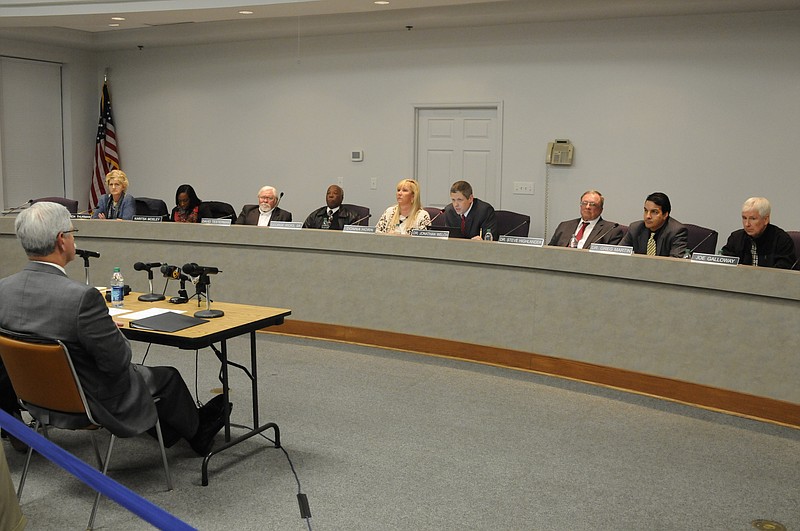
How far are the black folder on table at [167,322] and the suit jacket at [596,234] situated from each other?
3057 millimetres

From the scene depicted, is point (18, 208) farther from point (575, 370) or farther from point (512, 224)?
point (575, 370)

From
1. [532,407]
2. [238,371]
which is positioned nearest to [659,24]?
[532,407]

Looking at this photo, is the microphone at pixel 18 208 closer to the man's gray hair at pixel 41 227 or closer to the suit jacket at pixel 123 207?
the suit jacket at pixel 123 207

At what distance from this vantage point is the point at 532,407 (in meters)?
4.58

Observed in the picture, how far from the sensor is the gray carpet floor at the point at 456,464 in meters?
3.20

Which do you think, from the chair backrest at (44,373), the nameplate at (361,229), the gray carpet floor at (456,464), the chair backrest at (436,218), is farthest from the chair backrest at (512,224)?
the chair backrest at (44,373)

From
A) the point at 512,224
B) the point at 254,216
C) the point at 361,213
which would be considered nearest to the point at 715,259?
the point at 512,224

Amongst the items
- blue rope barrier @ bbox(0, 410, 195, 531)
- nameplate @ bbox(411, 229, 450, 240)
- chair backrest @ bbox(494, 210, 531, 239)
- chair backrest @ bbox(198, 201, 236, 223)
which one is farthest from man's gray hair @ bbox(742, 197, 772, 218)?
blue rope barrier @ bbox(0, 410, 195, 531)

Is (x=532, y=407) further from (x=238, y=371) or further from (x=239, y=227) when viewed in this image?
(x=239, y=227)

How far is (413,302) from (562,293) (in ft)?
3.69

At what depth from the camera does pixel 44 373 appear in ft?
9.53

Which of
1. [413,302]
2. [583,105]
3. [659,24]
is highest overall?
[659,24]

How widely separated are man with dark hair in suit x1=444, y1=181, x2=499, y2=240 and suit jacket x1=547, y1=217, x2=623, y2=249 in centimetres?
53

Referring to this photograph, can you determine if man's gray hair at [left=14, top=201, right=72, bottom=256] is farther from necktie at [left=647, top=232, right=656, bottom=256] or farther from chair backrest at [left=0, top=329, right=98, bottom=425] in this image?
necktie at [left=647, top=232, right=656, bottom=256]
